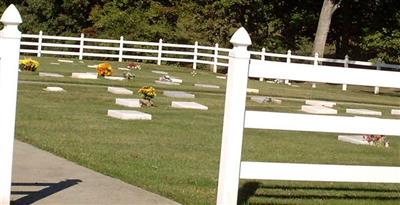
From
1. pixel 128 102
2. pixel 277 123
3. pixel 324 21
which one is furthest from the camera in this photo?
pixel 324 21

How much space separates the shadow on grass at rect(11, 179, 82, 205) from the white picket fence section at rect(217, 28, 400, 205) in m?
1.68

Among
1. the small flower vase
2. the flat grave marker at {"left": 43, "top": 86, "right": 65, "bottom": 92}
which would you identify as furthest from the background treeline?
the small flower vase

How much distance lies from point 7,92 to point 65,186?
4.80 ft

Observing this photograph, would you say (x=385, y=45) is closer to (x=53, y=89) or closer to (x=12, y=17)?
(x=53, y=89)

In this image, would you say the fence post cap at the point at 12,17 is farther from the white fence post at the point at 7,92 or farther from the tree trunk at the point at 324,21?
the tree trunk at the point at 324,21

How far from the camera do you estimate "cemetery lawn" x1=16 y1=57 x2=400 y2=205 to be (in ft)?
28.0

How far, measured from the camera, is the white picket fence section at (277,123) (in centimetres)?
692

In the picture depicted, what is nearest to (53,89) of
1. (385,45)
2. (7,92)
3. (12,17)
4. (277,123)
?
(7,92)

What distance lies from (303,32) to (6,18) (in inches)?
1940

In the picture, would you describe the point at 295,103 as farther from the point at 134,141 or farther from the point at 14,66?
the point at 14,66

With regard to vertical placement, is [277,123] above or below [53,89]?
above

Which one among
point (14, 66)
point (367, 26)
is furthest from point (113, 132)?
point (367, 26)

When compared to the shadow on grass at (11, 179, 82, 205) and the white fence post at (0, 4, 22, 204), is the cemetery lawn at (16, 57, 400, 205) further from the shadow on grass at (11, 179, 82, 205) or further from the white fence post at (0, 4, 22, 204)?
the white fence post at (0, 4, 22, 204)

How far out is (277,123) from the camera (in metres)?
7.05
